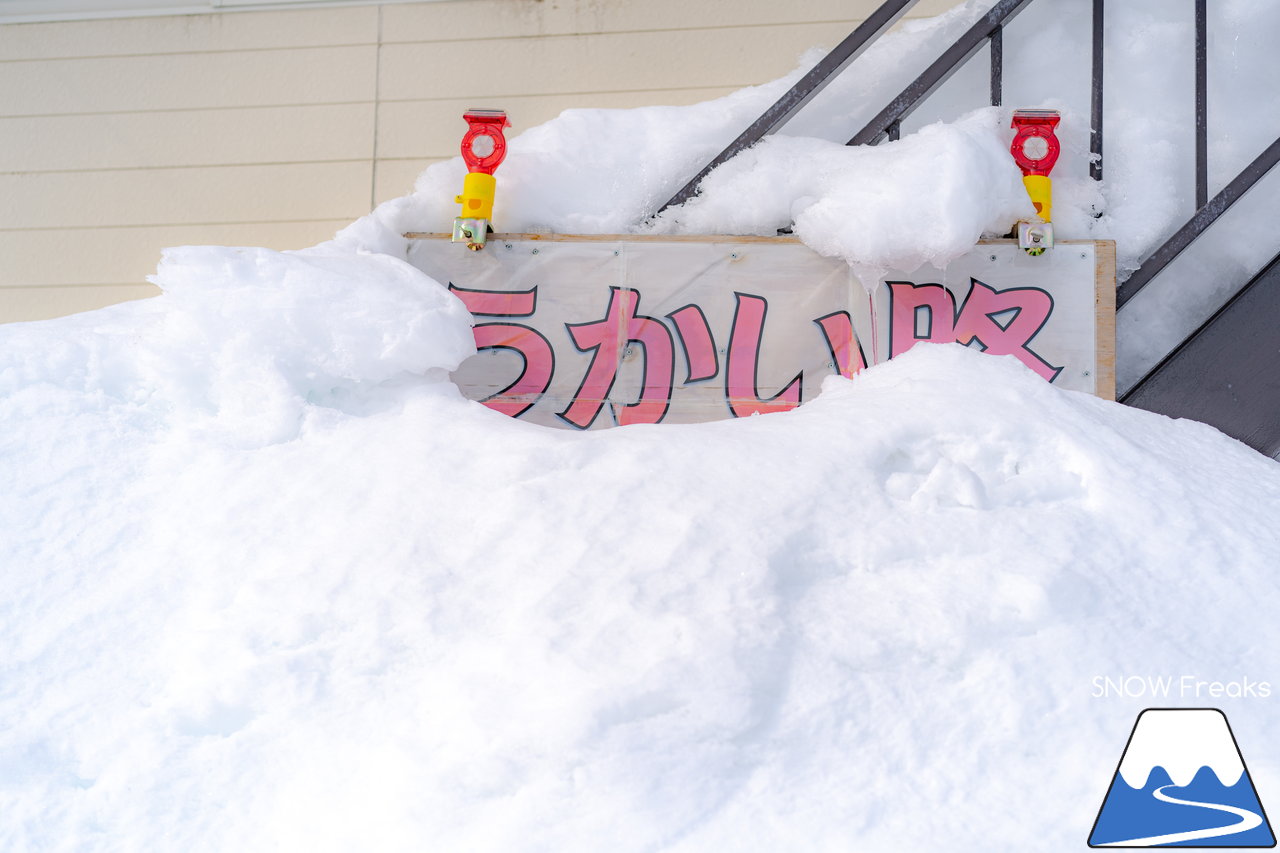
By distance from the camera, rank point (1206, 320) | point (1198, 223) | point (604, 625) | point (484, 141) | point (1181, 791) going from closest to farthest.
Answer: point (1181, 791) → point (604, 625) → point (1198, 223) → point (1206, 320) → point (484, 141)

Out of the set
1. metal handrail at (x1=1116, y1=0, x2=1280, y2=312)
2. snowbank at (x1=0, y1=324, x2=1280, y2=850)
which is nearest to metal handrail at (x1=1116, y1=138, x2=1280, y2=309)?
metal handrail at (x1=1116, y1=0, x2=1280, y2=312)

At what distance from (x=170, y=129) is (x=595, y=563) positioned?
3.71 meters

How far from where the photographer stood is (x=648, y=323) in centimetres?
355

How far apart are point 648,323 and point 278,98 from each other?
7.21ft

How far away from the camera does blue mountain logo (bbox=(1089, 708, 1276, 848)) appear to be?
1.50 m

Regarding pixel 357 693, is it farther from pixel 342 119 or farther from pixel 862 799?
pixel 342 119

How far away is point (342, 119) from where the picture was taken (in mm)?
4301

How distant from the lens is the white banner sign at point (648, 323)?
3.52 metres

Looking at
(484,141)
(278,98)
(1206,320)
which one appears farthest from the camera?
(278,98)

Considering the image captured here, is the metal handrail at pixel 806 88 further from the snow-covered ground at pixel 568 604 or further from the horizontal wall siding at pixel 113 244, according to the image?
the horizontal wall siding at pixel 113 244

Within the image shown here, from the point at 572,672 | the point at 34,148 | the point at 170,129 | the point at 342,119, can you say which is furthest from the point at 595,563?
the point at 34,148
